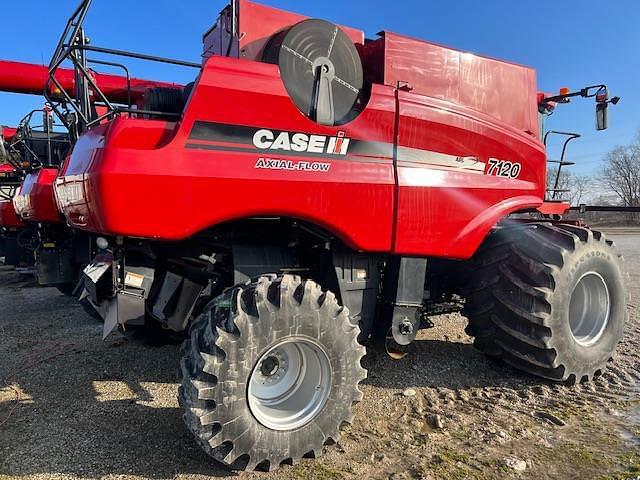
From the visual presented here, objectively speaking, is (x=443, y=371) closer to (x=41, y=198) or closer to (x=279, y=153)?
(x=279, y=153)

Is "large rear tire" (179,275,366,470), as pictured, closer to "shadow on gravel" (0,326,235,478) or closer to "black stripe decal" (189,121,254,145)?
"shadow on gravel" (0,326,235,478)

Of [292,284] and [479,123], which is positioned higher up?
[479,123]

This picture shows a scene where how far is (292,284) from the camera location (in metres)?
2.94

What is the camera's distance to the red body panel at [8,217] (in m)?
8.25

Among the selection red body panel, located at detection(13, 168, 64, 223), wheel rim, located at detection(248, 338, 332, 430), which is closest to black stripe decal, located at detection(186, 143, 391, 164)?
wheel rim, located at detection(248, 338, 332, 430)

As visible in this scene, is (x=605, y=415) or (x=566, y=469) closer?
(x=566, y=469)

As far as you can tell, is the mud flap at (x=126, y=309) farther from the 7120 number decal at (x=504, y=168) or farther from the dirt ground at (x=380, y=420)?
the 7120 number decal at (x=504, y=168)

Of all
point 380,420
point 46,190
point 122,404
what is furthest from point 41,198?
point 380,420

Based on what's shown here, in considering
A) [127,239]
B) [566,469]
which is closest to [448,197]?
[566,469]

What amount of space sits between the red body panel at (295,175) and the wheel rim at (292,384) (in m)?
0.75

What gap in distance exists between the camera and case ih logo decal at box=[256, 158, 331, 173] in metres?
2.95

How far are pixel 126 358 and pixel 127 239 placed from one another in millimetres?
1988

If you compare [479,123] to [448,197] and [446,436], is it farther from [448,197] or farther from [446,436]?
[446,436]

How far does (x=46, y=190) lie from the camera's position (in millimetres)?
6191
